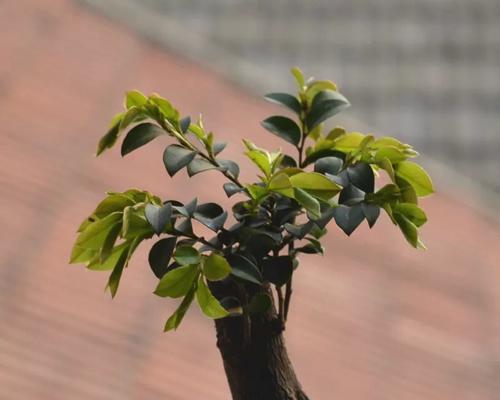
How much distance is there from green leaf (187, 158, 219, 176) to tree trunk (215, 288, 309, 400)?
86mm

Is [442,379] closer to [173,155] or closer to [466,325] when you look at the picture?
[466,325]

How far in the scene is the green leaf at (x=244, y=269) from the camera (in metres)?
0.47

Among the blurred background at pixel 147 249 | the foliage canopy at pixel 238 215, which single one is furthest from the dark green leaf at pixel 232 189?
the blurred background at pixel 147 249

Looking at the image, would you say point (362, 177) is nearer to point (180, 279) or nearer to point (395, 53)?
point (180, 279)

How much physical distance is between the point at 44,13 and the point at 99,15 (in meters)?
0.17

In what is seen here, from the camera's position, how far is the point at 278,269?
0.51 m

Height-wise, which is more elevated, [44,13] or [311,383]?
[44,13]

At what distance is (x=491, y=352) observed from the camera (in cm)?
189

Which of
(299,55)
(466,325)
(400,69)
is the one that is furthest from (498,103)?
(466,325)

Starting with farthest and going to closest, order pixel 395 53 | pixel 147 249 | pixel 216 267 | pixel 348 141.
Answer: pixel 395 53, pixel 147 249, pixel 348 141, pixel 216 267

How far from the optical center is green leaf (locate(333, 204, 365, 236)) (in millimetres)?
497

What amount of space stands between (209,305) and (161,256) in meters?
0.04

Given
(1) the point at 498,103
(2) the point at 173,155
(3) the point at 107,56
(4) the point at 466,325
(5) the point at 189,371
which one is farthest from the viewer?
(1) the point at 498,103

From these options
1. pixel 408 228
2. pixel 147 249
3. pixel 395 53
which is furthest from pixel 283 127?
pixel 395 53
